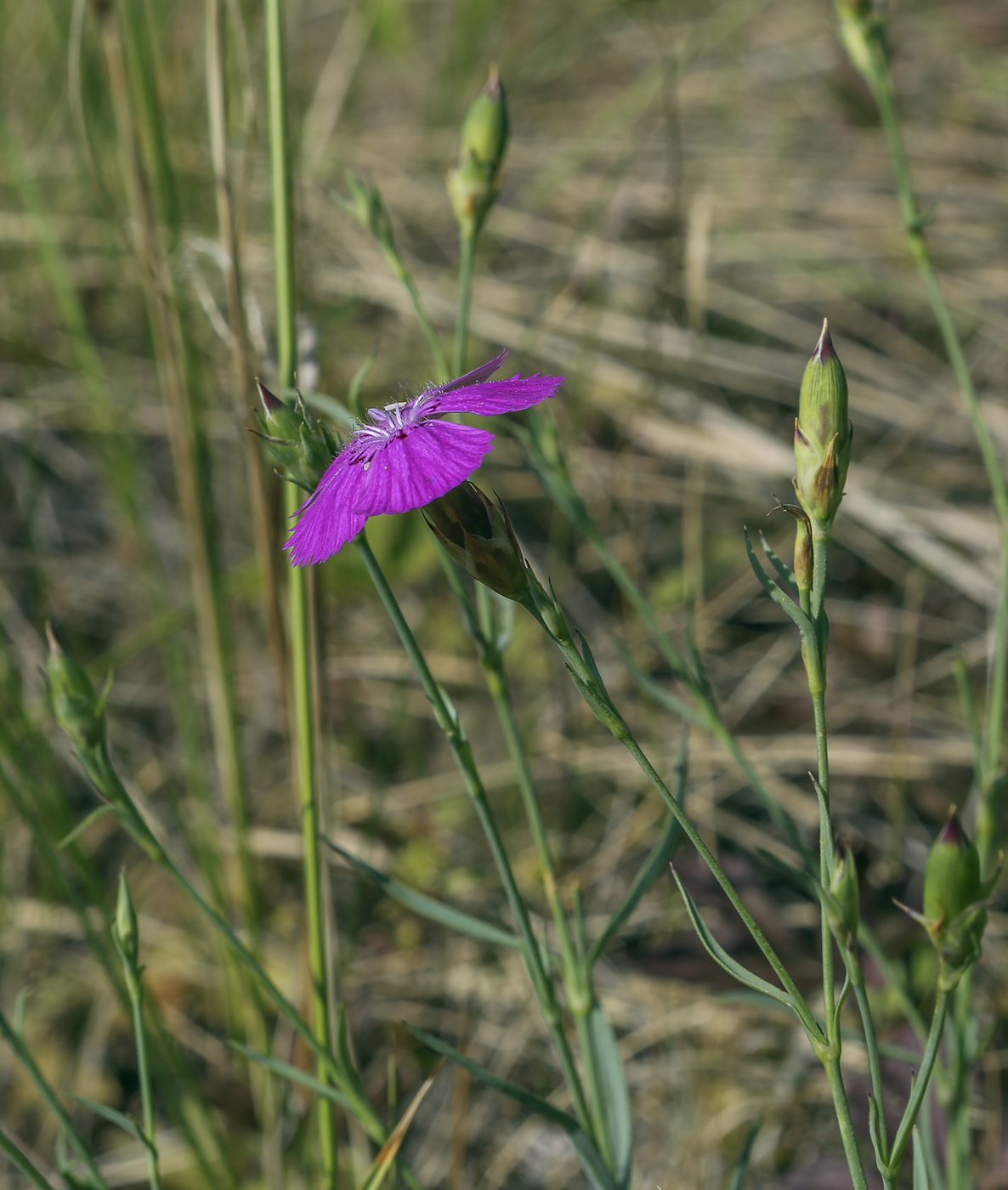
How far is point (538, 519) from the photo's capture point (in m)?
2.63

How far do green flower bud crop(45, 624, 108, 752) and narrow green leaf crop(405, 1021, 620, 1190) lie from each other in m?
0.42

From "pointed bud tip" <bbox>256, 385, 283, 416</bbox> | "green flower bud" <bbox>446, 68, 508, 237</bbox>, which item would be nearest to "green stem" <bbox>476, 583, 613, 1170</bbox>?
"pointed bud tip" <bbox>256, 385, 283, 416</bbox>

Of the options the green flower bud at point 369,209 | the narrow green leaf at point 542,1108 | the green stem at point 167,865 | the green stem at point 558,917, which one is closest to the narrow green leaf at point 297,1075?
the green stem at point 167,865

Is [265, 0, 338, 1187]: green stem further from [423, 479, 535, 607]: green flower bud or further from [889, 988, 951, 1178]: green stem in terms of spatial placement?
[889, 988, 951, 1178]: green stem

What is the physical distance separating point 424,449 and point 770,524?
1932 millimetres

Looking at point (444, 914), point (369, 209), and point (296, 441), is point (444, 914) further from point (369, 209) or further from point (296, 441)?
point (369, 209)

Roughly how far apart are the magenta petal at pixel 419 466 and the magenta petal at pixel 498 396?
17 millimetres

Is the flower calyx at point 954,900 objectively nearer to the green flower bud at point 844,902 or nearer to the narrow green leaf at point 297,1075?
the green flower bud at point 844,902

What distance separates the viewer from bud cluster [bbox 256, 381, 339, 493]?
81 cm

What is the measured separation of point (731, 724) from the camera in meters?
2.26

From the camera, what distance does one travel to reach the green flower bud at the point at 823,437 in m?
0.81

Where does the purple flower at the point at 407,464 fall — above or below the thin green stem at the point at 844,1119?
above

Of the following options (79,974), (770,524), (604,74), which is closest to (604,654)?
(770,524)

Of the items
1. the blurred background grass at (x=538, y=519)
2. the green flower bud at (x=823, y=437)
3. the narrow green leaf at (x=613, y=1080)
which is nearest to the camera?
the green flower bud at (x=823, y=437)
